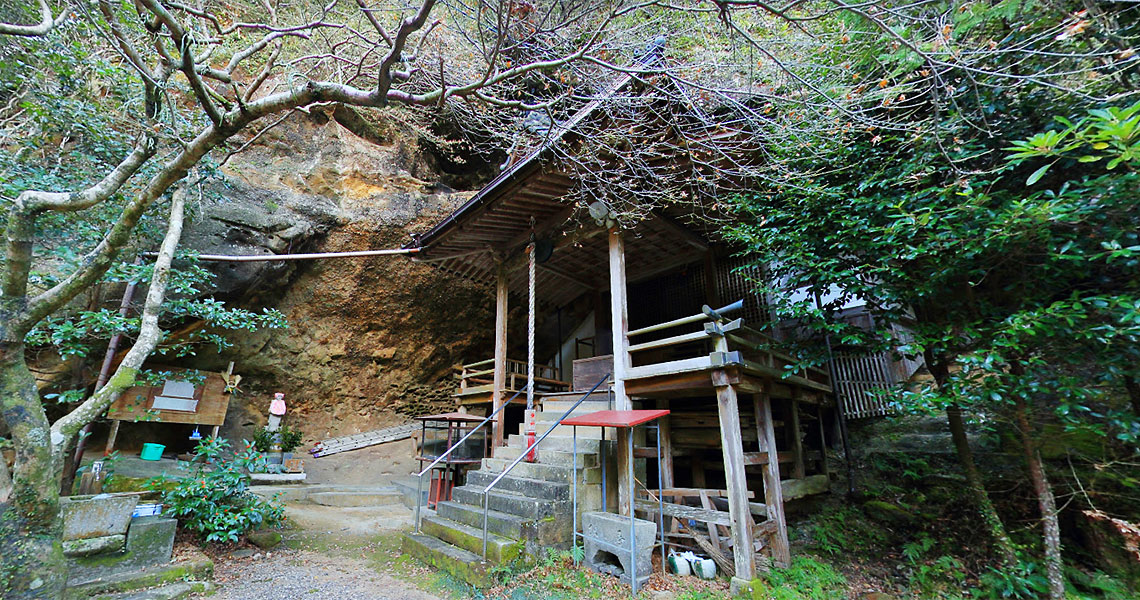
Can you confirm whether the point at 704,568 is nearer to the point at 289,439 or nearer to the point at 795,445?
the point at 795,445

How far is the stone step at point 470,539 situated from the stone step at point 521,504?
1.06 ft

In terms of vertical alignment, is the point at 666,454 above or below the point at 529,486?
above

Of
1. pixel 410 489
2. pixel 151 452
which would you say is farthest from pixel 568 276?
pixel 151 452

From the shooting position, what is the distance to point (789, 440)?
6406mm

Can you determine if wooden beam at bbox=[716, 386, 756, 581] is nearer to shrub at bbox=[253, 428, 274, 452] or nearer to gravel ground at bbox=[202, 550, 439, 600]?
gravel ground at bbox=[202, 550, 439, 600]

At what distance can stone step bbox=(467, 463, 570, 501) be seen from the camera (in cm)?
489

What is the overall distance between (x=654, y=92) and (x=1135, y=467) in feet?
19.5

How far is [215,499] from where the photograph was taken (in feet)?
16.2

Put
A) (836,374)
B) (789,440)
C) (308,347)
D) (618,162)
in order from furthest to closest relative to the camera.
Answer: (308,347)
(836,374)
(789,440)
(618,162)

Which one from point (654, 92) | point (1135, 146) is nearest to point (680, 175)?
point (654, 92)

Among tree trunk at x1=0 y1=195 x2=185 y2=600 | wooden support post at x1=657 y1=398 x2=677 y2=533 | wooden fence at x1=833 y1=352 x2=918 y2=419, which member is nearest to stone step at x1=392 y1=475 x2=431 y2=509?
wooden support post at x1=657 y1=398 x2=677 y2=533

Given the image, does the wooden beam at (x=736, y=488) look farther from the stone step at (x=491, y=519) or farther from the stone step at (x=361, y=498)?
the stone step at (x=361, y=498)

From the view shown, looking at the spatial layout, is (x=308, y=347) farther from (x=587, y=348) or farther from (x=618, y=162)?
(x=618, y=162)

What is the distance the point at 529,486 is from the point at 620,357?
1.90 metres
